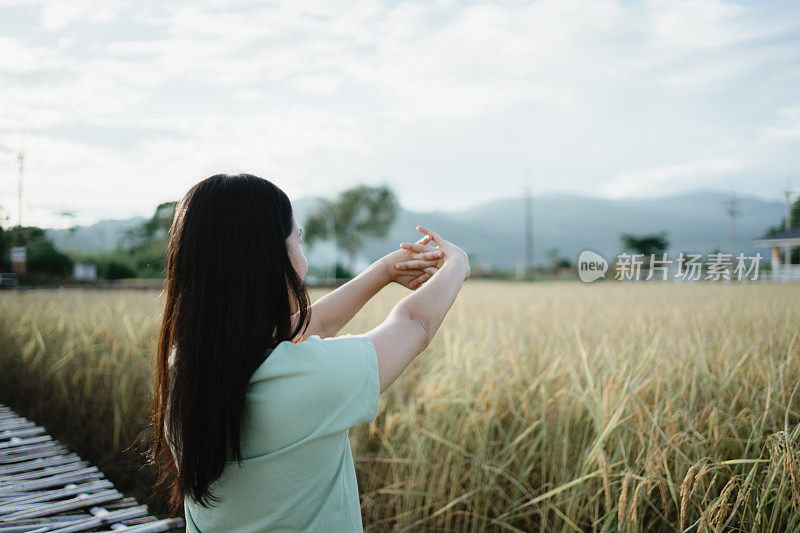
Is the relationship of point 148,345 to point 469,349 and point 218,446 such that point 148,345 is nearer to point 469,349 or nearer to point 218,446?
point 469,349

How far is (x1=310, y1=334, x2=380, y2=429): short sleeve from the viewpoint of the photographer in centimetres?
83

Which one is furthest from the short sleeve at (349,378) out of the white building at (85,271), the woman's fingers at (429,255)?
the white building at (85,271)

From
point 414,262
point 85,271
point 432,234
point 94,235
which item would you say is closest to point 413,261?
point 414,262

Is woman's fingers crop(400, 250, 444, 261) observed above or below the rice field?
above

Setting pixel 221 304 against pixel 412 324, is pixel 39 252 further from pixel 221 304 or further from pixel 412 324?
pixel 412 324

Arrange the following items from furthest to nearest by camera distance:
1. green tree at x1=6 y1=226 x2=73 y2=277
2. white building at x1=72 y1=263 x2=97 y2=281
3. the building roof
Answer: white building at x1=72 y1=263 x2=97 y2=281 → green tree at x1=6 y1=226 x2=73 y2=277 → the building roof

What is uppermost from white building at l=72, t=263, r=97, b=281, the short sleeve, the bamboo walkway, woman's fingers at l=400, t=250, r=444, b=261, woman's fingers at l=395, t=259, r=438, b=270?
woman's fingers at l=400, t=250, r=444, b=261

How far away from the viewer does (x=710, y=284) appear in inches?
103

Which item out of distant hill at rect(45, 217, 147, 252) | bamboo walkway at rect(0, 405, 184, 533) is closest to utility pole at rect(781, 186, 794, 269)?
bamboo walkway at rect(0, 405, 184, 533)

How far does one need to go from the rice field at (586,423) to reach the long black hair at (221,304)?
38 cm

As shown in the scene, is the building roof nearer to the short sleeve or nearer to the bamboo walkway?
the short sleeve

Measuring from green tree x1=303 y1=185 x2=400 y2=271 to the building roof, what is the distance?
119ft

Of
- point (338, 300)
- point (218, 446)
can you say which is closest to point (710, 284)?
point (338, 300)

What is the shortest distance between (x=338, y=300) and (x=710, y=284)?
6.95 ft
